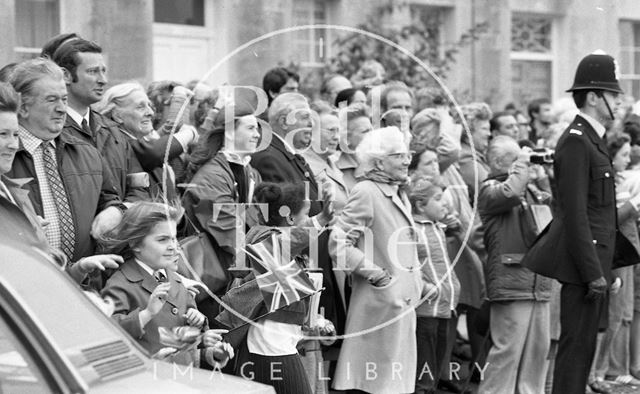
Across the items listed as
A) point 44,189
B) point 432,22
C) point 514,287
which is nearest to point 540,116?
point 432,22

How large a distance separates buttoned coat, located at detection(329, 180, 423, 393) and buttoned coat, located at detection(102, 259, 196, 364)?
1.99m

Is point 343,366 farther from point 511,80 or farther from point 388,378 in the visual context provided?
point 511,80

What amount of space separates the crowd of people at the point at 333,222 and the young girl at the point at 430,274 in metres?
0.02

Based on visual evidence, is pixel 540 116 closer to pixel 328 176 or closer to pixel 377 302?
pixel 328 176

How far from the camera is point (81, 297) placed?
3645mm

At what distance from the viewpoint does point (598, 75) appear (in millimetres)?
7719

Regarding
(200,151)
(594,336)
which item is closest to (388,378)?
(594,336)

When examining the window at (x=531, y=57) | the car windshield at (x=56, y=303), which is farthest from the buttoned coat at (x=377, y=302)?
the window at (x=531, y=57)

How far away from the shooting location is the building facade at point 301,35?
41.5ft

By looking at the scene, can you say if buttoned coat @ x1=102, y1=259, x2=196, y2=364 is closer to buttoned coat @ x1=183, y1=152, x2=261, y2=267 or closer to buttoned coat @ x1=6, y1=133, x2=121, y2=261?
buttoned coat @ x1=6, y1=133, x2=121, y2=261

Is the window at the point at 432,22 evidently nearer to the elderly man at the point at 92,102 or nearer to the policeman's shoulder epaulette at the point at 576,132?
the policeman's shoulder epaulette at the point at 576,132

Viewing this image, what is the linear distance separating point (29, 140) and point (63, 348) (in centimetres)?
255

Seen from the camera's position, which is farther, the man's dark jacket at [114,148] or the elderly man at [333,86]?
the elderly man at [333,86]

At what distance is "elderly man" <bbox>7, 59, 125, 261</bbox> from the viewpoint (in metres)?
5.61
